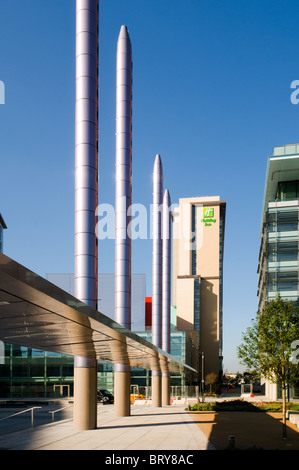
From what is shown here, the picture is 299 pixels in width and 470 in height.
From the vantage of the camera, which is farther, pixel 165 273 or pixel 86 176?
pixel 165 273

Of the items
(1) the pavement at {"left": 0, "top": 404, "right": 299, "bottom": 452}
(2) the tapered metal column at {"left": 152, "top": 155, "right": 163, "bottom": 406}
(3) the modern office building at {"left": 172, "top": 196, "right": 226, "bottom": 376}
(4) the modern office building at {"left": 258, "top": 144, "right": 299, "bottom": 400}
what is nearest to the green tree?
(1) the pavement at {"left": 0, "top": 404, "right": 299, "bottom": 452}

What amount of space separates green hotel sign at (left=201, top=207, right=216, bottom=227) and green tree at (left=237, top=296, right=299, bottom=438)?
131714mm

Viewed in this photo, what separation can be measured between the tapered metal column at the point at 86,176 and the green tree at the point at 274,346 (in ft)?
37.4

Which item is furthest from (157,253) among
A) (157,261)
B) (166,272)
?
(166,272)

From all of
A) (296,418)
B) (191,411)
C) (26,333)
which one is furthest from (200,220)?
(26,333)

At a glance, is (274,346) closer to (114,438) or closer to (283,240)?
(114,438)

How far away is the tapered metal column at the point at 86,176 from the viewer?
91.3 feet

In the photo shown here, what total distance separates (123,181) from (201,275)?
128m

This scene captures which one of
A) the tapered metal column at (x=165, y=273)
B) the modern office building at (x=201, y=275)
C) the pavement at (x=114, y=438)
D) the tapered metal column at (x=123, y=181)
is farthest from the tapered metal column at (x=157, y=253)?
the modern office building at (x=201, y=275)

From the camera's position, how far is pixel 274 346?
3409 cm

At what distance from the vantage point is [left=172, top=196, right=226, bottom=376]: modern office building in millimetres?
149125

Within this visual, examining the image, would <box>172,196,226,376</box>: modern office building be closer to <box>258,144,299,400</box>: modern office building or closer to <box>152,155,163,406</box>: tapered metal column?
<box>258,144,299,400</box>: modern office building

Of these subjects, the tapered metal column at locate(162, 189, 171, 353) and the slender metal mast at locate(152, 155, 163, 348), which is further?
the tapered metal column at locate(162, 189, 171, 353)

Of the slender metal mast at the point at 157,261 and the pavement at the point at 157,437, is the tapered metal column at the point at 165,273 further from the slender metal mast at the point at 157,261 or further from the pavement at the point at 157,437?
the pavement at the point at 157,437
